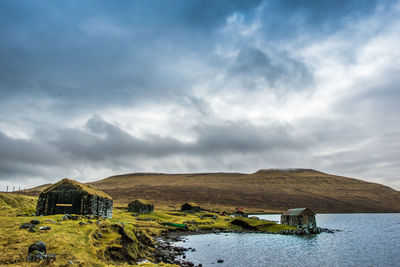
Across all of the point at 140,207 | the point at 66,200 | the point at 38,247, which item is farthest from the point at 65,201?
the point at 140,207

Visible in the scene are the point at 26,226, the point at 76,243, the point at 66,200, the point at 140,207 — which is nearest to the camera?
the point at 76,243

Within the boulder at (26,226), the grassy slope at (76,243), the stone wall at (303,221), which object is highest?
the boulder at (26,226)

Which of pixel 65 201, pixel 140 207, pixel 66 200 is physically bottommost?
pixel 140 207

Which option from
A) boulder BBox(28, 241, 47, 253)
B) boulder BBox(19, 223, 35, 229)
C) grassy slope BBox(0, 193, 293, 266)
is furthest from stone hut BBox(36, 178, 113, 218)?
boulder BBox(28, 241, 47, 253)

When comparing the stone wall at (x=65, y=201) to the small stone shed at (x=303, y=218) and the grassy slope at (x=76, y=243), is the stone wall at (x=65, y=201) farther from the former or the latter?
the small stone shed at (x=303, y=218)

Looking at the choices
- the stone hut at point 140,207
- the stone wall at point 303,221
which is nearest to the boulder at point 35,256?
the stone wall at point 303,221

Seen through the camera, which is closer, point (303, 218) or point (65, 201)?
point (65, 201)

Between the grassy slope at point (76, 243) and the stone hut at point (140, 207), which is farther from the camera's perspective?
the stone hut at point (140, 207)

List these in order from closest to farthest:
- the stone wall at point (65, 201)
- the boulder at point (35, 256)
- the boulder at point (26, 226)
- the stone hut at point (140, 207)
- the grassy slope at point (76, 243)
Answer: the boulder at point (35, 256), the grassy slope at point (76, 243), the boulder at point (26, 226), the stone wall at point (65, 201), the stone hut at point (140, 207)

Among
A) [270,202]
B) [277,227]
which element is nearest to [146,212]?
[277,227]

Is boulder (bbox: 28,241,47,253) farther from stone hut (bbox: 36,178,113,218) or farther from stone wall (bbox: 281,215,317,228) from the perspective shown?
stone wall (bbox: 281,215,317,228)

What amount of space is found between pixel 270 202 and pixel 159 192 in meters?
83.4

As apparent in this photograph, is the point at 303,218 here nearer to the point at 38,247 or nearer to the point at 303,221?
the point at 303,221

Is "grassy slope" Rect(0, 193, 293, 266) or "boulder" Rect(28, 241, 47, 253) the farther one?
"grassy slope" Rect(0, 193, 293, 266)
